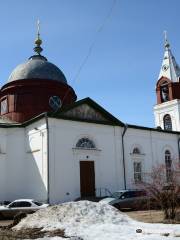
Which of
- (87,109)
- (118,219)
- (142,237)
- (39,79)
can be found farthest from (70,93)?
(142,237)

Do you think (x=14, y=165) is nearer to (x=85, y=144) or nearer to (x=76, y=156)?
(x=76, y=156)

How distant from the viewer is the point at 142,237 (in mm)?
9172

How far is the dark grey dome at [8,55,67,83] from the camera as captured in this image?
30500 millimetres

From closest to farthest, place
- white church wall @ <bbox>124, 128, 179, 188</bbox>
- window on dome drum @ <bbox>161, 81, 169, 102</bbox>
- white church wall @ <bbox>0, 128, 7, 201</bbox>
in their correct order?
white church wall @ <bbox>0, 128, 7, 201</bbox>
white church wall @ <bbox>124, 128, 179, 188</bbox>
window on dome drum @ <bbox>161, 81, 169, 102</bbox>

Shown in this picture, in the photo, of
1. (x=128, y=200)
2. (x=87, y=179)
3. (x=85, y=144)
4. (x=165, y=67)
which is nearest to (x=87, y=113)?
(x=85, y=144)

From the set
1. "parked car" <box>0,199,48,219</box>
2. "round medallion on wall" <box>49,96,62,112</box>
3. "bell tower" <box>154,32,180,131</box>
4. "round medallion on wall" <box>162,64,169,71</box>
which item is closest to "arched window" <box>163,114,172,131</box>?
"bell tower" <box>154,32,180,131</box>

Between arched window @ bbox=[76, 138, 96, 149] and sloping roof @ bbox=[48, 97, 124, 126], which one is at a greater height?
sloping roof @ bbox=[48, 97, 124, 126]

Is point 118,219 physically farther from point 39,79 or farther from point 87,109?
point 39,79

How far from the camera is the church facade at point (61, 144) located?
76.9 feet

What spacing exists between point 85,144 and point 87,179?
8.03 ft

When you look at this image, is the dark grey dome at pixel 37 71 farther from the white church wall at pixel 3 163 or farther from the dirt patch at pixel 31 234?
the dirt patch at pixel 31 234

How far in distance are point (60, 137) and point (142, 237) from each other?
1519 centimetres

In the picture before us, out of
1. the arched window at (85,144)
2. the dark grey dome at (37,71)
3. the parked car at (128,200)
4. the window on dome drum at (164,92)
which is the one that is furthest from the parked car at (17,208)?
the window on dome drum at (164,92)

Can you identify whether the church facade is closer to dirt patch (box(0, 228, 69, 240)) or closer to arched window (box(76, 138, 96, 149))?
arched window (box(76, 138, 96, 149))
